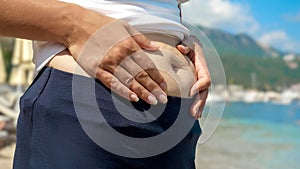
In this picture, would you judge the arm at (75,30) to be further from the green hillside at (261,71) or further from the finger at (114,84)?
the green hillside at (261,71)

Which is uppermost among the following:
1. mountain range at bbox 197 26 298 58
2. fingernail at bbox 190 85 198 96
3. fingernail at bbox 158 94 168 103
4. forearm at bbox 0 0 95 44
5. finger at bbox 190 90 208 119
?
forearm at bbox 0 0 95 44

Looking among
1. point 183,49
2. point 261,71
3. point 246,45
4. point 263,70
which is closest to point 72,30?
point 183,49

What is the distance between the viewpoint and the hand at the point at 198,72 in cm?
79

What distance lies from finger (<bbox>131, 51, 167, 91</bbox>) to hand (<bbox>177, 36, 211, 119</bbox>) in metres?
0.09

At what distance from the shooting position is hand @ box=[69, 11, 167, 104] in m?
0.68

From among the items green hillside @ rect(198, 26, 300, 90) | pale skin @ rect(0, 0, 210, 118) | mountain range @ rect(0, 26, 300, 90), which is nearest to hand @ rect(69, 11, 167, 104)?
pale skin @ rect(0, 0, 210, 118)

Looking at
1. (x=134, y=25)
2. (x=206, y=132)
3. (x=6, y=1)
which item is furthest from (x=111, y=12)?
(x=206, y=132)

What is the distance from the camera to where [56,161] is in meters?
0.69

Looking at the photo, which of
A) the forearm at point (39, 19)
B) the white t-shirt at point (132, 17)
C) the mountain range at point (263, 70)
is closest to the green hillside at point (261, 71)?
the mountain range at point (263, 70)

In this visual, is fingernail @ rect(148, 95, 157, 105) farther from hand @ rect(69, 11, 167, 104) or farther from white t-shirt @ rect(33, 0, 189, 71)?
white t-shirt @ rect(33, 0, 189, 71)

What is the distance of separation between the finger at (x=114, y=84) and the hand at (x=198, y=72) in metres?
0.14

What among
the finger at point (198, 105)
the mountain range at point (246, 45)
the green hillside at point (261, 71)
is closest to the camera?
the finger at point (198, 105)

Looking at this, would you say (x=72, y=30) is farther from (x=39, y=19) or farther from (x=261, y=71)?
(x=261, y=71)

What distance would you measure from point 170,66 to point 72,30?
17cm
